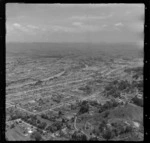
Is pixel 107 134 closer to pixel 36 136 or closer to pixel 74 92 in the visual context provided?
pixel 74 92

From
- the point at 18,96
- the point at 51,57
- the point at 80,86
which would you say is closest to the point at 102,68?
the point at 80,86

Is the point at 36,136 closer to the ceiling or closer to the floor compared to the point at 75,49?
closer to the floor

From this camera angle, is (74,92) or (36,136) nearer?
(36,136)

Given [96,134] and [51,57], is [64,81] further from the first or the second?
[96,134]

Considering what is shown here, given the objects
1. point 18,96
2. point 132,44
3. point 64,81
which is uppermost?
point 132,44

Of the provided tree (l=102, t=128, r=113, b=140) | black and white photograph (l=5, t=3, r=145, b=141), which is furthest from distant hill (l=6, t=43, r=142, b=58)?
tree (l=102, t=128, r=113, b=140)

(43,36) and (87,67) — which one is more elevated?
(43,36)

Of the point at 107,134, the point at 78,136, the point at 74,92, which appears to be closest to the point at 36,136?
the point at 78,136
